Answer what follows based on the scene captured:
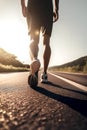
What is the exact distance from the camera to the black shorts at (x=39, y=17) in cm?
463

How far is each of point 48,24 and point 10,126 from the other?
128 inches

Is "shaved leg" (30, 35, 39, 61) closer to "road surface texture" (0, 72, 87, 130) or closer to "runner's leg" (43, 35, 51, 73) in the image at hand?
"runner's leg" (43, 35, 51, 73)

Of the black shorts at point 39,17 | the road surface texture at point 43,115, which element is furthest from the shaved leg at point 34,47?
the road surface texture at point 43,115

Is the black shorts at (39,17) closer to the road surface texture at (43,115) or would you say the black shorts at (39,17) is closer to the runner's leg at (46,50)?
the runner's leg at (46,50)

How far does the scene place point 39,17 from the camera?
4656 mm

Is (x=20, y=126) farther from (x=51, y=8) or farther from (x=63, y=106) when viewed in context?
(x=51, y=8)

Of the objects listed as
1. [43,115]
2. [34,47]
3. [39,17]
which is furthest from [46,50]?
[43,115]

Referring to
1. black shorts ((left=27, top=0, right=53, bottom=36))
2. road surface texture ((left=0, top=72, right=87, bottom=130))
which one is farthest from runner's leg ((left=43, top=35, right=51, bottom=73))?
road surface texture ((left=0, top=72, right=87, bottom=130))

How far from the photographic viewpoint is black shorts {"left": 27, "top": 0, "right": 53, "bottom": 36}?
15.2ft

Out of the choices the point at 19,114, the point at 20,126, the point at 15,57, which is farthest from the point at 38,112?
the point at 15,57

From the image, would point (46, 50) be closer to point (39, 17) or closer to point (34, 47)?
point (34, 47)

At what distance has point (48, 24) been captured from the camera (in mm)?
4684

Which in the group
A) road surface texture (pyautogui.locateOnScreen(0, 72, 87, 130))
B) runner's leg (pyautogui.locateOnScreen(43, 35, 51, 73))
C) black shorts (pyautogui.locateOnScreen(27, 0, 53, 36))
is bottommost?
road surface texture (pyautogui.locateOnScreen(0, 72, 87, 130))

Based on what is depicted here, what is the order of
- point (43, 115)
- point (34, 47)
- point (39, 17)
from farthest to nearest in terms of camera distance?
1. point (39, 17)
2. point (34, 47)
3. point (43, 115)
